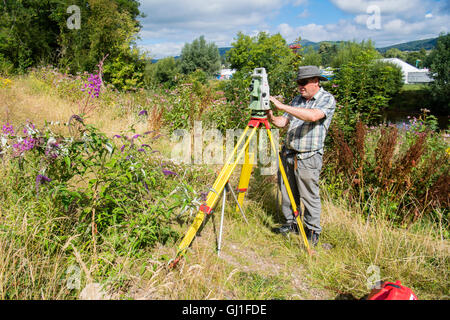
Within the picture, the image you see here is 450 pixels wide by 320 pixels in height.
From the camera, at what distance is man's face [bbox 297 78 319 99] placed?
2.66 meters

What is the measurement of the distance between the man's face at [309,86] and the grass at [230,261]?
139cm

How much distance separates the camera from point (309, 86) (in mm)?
2676

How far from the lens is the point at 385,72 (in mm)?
4336

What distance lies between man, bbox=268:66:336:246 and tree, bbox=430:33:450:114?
2650 cm

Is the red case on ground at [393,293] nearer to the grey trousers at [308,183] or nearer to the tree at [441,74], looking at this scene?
the grey trousers at [308,183]

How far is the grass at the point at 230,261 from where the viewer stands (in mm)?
1877

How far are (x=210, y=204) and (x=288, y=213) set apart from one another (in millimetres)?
1055

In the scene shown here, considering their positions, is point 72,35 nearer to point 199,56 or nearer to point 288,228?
point 288,228

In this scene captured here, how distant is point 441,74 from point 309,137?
2902 cm

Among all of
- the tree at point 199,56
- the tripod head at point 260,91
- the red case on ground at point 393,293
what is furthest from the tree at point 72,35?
the tree at point 199,56

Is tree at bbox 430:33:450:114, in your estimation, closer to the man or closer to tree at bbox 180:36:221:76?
the man

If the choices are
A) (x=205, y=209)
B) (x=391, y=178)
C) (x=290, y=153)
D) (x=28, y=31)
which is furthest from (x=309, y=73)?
(x=28, y=31)
